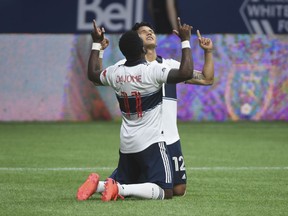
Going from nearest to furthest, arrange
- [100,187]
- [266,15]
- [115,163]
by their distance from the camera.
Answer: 1. [100,187]
2. [115,163]
3. [266,15]

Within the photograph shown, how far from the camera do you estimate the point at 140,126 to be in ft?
30.0

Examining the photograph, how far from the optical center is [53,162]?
1355cm

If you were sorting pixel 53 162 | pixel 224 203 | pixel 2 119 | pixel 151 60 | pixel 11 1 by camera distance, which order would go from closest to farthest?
pixel 224 203 → pixel 151 60 → pixel 53 162 → pixel 2 119 → pixel 11 1

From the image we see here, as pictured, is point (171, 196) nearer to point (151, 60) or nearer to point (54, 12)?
point (151, 60)

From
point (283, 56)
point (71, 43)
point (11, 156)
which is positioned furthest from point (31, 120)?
point (11, 156)

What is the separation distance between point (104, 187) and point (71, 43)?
43.3ft

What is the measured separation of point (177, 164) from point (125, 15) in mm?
17079

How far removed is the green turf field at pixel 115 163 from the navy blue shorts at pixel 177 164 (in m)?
0.21

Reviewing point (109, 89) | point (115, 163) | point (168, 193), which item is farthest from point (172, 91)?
point (109, 89)

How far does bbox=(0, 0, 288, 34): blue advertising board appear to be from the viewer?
87.4 feet

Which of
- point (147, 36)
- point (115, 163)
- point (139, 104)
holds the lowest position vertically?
point (115, 163)

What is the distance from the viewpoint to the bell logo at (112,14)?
87.1 ft

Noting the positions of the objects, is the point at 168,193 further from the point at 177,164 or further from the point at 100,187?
the point at 177,164

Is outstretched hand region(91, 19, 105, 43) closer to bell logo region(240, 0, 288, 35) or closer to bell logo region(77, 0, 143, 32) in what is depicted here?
bell logo region(77, 0, 143, 32)
